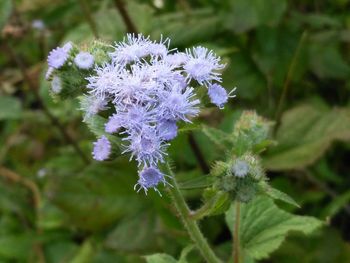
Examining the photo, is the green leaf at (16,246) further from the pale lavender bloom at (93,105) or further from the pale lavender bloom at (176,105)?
the pale lavender bloom at (176,105)

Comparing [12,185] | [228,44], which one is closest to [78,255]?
[12,185]

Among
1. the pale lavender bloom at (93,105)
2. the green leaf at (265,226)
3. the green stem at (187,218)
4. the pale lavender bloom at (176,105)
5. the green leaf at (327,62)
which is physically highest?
the pale lavender bloom at (93,105)

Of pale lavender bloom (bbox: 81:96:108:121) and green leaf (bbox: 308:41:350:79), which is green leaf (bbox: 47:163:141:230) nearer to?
green leaf (bbox: 308:41:350:79)

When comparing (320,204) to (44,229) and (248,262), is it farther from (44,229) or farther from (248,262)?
(44,229)

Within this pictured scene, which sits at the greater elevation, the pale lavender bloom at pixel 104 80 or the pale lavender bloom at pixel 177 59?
the pale lavender bloom at pixel 104 80

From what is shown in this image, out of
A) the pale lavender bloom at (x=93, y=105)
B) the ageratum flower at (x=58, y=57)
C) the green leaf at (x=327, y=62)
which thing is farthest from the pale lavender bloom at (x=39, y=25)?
the pale lavender bloom at (x=93, y=105)

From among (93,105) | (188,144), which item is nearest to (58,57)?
(93,105)

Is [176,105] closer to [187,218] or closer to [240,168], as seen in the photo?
[240,168]

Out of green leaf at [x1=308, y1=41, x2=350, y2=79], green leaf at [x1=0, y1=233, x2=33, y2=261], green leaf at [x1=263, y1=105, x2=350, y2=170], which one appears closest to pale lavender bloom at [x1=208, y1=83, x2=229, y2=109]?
green leaf at [x1=263, y1=105, x2=350, y2=170]
